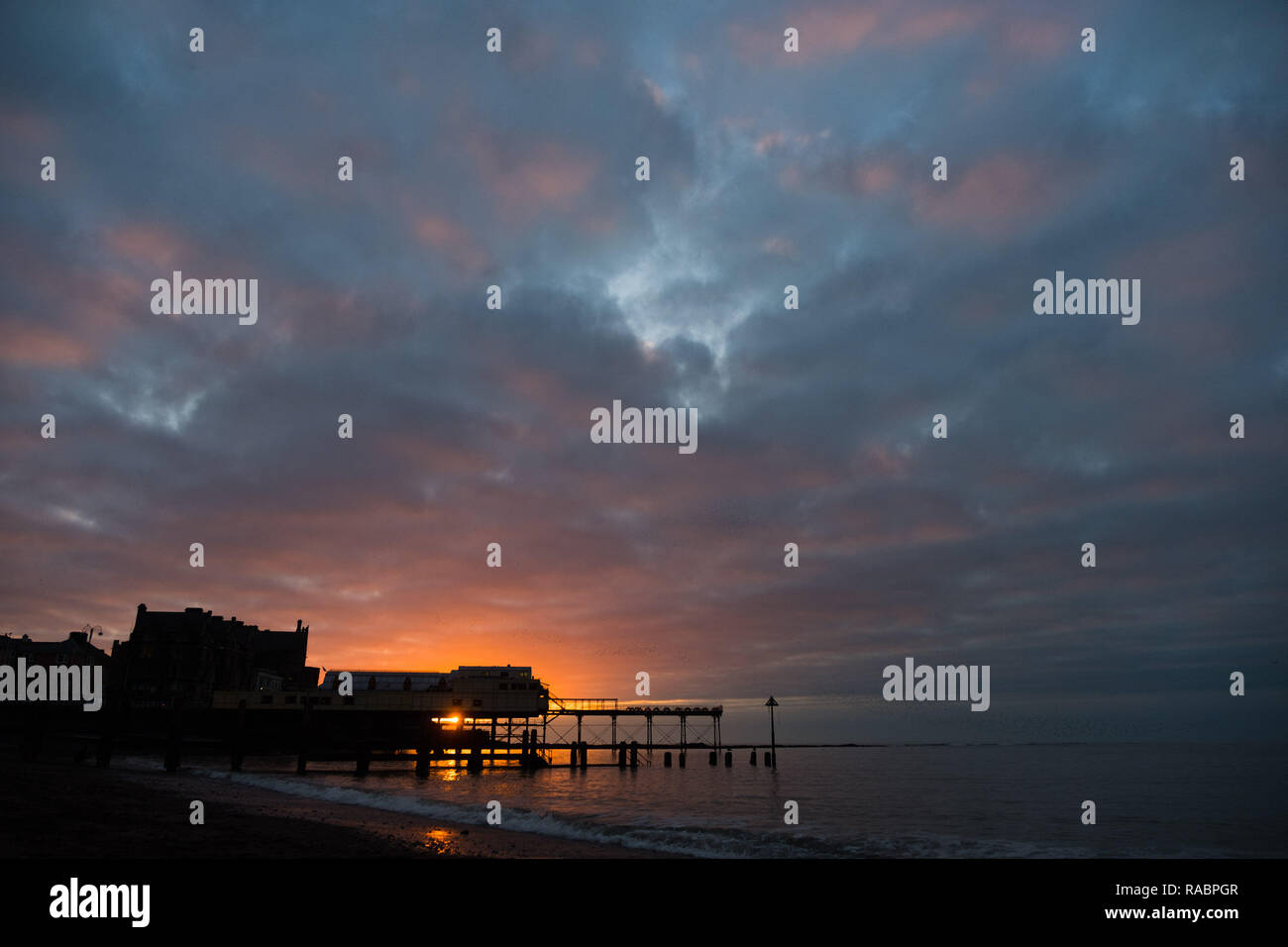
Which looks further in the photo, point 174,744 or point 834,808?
point 174,744

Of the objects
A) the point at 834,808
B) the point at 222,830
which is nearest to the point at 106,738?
the point at 222,830

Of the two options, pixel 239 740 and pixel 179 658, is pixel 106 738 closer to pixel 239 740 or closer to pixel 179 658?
pixel 239 740

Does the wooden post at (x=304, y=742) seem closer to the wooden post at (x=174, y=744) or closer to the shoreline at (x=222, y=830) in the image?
the wooden post at (x=174, y=744)

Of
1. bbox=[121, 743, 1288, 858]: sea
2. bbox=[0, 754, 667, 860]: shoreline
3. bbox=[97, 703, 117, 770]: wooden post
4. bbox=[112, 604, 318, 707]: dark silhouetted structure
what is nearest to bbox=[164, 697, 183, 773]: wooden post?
bbox=[121, 743, 1288, 858]: sea

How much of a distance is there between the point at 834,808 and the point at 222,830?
32.6 metres

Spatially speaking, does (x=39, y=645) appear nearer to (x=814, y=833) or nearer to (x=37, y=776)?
(x=37, y=776)

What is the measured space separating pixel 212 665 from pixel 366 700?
36828 mm

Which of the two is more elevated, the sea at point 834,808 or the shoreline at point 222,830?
the shoreline at point 222,830

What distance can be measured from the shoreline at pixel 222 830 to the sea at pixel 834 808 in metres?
3.33

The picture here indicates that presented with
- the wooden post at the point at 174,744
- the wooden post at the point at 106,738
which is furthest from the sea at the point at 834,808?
the wooden post at the point at 106,738

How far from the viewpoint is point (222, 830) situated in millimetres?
20219

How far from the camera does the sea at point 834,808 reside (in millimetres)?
26688
